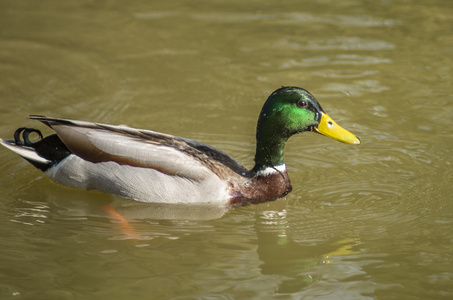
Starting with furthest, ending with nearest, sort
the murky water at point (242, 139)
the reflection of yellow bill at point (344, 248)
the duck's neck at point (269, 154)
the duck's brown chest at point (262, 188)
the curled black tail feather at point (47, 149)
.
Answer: the curled black tail feather at point (47, 149) → the duck's neck at point (269, 154) → the duck's brown chest at point (262, 188) → the reflection of yellow bill at point (344, 248) → the murky water at point (242, 139)

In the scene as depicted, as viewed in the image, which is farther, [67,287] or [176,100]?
[176,100]

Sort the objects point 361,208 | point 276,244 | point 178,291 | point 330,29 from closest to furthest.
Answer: point 178,291
point 276,244
point 361,208
point 330,29

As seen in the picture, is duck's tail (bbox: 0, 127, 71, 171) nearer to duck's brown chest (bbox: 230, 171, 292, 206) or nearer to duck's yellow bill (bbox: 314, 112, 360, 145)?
duck's brown chest (bbox: 230, 171, 292, 206)

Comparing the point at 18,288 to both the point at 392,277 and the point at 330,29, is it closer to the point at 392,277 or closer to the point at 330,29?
the point at 392,277

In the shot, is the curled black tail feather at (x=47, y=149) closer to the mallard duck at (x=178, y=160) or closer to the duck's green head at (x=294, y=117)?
the mallard duck at (x=178, y=160)

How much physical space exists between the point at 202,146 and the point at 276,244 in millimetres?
1444

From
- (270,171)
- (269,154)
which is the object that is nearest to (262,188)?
(270,171)

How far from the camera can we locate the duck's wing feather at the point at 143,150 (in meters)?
6.62

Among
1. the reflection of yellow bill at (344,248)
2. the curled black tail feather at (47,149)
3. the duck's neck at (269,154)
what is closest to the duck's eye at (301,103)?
the duck's neck at (269,154)

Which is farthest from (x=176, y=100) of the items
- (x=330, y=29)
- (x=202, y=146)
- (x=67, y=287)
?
(x=67, y=287)

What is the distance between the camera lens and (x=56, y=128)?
6855 millimetres

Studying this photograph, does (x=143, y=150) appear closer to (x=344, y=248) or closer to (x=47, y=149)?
(x=47, y=149)

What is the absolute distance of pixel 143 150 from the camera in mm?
6676

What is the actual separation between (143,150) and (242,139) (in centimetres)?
170
